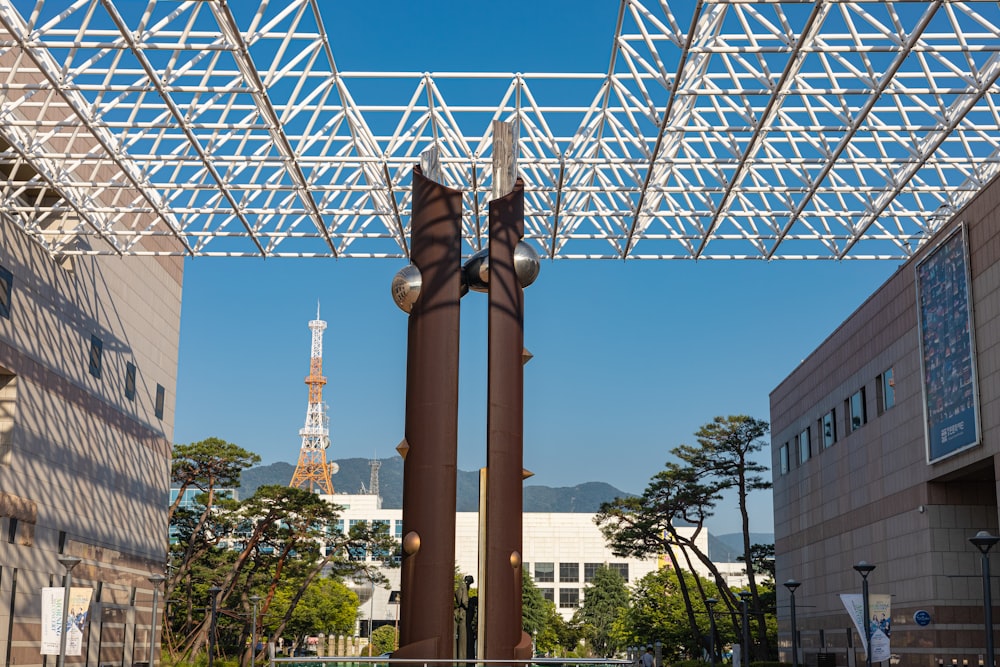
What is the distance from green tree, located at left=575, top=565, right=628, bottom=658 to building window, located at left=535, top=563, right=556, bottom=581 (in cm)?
1284

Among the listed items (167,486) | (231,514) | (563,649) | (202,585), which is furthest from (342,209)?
(563,649)

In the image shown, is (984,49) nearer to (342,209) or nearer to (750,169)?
(750,169)

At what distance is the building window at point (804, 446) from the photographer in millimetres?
47219

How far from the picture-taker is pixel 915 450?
3378 centimetres

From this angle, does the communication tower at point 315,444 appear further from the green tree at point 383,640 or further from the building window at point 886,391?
the building window at point 886,391

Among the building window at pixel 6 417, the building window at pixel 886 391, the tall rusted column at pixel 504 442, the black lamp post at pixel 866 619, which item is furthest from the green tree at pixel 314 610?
the tall rusted column at pixel 504 442

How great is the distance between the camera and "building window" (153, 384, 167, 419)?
150ft

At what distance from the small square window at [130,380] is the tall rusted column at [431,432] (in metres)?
24.4

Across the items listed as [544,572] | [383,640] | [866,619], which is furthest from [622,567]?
[866,619]

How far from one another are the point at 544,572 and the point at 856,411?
8218 cm

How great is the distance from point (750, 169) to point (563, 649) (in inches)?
3160

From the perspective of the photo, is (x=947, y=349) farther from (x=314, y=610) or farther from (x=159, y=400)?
(x=314, y=610)

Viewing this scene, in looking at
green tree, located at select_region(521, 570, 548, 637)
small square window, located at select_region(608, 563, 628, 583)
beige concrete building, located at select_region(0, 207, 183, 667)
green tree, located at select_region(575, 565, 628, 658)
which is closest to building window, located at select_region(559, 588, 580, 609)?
small square window, located at select_region(608, 563, 628, 583)

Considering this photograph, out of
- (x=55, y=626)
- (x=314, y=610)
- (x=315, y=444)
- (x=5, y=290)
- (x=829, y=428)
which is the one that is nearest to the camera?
(x=55, y=626)
